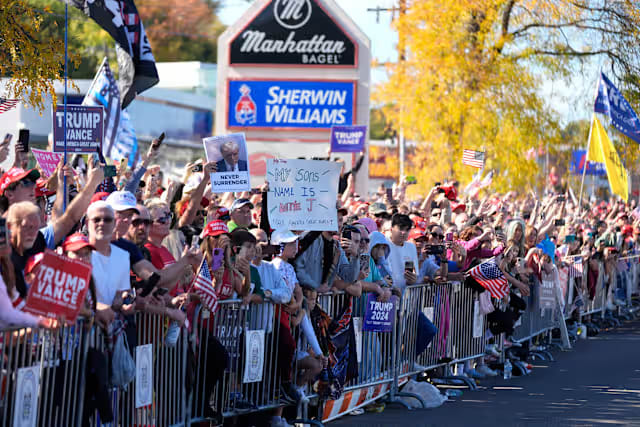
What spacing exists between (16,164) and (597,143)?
1643 centimetres

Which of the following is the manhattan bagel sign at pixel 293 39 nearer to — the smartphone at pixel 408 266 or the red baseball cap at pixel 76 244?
the smartphone at pixel 408 266

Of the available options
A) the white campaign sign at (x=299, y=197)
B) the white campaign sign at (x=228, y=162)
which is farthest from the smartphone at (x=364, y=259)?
the white campaign sign at (x=228, y=162)

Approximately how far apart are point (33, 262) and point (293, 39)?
2327cm

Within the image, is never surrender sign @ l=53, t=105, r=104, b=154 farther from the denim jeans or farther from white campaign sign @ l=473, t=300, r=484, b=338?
white campaign sign @ l=473, t=300, r=484, b=338

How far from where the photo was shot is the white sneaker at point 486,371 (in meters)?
14.2

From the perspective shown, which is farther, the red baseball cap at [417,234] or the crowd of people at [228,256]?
the red baseball cap at [417,234]

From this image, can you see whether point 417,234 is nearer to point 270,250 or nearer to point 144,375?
point 270,250

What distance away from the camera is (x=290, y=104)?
96.2ft

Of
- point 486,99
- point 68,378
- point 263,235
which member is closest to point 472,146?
point 486,99

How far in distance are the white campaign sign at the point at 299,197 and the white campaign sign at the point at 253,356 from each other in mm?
1389

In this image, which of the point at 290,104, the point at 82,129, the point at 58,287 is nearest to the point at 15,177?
the point at 58,287

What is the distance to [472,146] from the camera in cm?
2964

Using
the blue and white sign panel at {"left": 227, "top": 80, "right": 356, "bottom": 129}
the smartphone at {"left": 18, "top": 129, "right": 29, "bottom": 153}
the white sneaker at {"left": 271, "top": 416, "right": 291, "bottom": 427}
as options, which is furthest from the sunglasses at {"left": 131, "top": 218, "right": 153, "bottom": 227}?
the blue and white sign panel at {"left": 227, "top": 80, "right": 356, "bottom": 129}

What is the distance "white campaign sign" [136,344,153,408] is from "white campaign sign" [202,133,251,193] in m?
3.51
